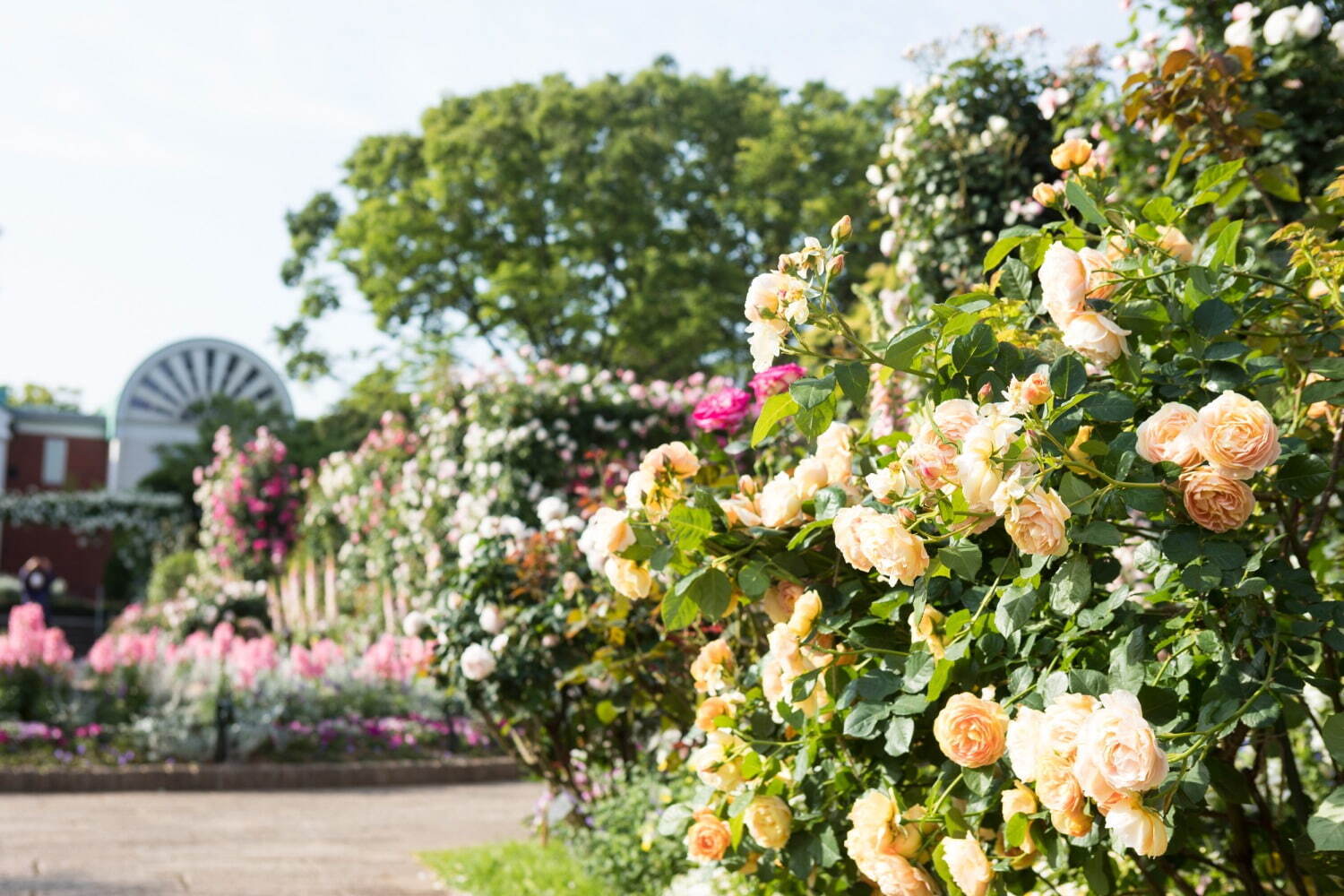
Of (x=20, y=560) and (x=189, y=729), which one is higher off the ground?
(x=20, y=560)

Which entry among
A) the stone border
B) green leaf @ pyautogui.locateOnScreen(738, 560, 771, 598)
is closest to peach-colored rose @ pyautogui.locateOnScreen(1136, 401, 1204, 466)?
green leaf @ pyautogui.locateOnScreen(738, 560, 771, 598)

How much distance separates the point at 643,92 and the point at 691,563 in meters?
21.6

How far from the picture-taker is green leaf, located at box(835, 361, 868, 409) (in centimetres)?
169

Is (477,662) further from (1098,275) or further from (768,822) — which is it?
(1098,275)

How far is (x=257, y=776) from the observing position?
7539 mm

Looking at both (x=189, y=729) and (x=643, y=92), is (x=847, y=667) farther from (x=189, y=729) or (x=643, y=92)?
(x=643, y=92)

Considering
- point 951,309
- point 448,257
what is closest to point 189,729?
point 951,309

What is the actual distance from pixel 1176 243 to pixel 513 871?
11.3 ft

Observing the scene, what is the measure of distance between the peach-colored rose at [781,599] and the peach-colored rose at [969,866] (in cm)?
52

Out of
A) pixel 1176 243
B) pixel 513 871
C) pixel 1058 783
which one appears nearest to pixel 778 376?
pixel 1176 243

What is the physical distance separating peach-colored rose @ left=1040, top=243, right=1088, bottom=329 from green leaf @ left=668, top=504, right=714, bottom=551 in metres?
0.63

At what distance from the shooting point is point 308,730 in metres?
8.12

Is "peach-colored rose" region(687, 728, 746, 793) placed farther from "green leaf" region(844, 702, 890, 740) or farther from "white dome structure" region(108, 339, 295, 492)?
"white dome structure" region(108, 339, 295, 492)

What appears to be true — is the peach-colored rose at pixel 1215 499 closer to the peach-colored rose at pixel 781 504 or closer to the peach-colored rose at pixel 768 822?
the peach-colored rose at pixel 781 504
